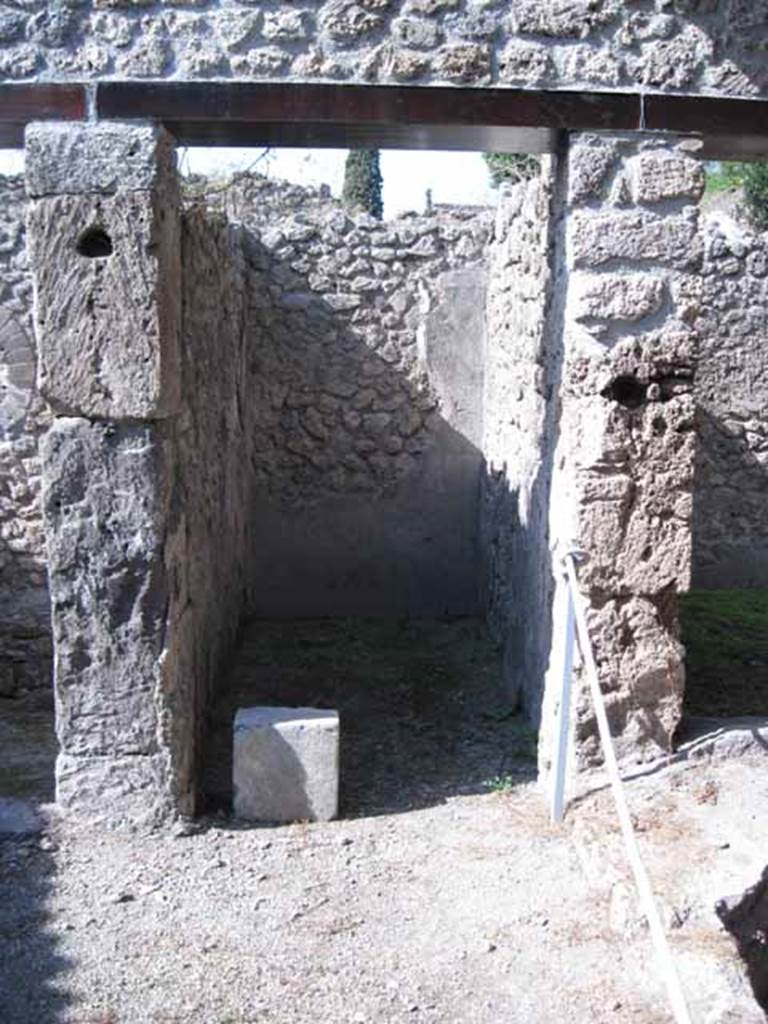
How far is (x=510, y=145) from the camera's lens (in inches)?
177

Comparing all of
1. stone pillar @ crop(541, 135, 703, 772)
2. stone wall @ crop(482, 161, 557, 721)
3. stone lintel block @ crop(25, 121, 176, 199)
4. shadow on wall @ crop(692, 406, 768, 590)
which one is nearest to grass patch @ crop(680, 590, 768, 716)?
shadow on wall @ crop(692, 406, 768, 590)

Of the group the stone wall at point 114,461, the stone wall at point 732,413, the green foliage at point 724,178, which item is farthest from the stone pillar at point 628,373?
the green foliage at point 724,178

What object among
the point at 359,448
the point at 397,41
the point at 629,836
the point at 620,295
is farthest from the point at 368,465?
the point at 629,836

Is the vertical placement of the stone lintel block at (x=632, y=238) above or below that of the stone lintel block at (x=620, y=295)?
above

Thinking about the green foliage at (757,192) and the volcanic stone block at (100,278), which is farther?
the green foliage at (757,192)

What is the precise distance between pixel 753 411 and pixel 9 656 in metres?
5.22

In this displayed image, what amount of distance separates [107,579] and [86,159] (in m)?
1.52

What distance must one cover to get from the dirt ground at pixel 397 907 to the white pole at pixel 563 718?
0.09 m

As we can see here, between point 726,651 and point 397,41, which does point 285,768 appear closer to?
point 397,41

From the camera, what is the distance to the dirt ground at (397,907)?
11.1 ft

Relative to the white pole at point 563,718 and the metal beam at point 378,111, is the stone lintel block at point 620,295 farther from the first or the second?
the white pole at point 563,718

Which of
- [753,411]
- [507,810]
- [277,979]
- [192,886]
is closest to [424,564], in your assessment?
[753,411]

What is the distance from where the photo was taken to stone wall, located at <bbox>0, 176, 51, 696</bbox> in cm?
614

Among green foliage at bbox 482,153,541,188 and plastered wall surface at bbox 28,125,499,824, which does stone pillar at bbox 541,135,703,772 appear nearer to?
plastered wall surface at bbox 28,125,499,824
